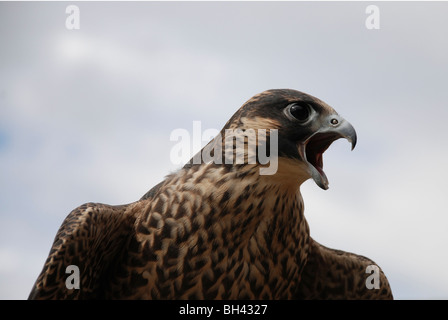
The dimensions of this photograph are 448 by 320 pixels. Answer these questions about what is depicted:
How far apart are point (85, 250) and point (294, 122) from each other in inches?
63.7

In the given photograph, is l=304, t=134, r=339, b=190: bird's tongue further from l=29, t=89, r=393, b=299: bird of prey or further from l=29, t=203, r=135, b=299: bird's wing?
l=29, t=203, r=135, b=299: bird's wing

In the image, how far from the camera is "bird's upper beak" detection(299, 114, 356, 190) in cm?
333

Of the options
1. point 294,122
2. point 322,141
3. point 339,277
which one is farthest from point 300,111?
point 339,277

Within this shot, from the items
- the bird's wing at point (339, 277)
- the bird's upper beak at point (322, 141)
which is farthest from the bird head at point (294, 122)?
the bird's wing at point (339, 277)

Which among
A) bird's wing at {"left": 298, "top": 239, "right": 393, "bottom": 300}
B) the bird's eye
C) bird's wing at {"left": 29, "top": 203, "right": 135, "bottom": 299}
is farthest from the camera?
bird's wing at {"left": 298, "top": 239, "right": 393, "bottom": 300}

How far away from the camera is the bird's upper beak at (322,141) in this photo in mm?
3328

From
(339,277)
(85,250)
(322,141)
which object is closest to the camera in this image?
(85,250)

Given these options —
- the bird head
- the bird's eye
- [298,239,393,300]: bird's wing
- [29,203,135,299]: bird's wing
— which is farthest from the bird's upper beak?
[29,203,135,299]: bird's wing

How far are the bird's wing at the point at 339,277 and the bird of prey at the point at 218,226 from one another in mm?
592

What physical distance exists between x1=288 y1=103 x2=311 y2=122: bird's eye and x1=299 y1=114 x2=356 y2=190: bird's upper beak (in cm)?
13

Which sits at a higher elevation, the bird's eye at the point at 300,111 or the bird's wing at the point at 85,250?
the bird's eye at the point at 300,111

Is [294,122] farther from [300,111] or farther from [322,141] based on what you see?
[322,141]

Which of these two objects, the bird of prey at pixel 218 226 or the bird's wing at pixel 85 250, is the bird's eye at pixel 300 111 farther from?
the bird's wing at pixel 85 250

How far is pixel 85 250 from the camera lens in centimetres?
347
